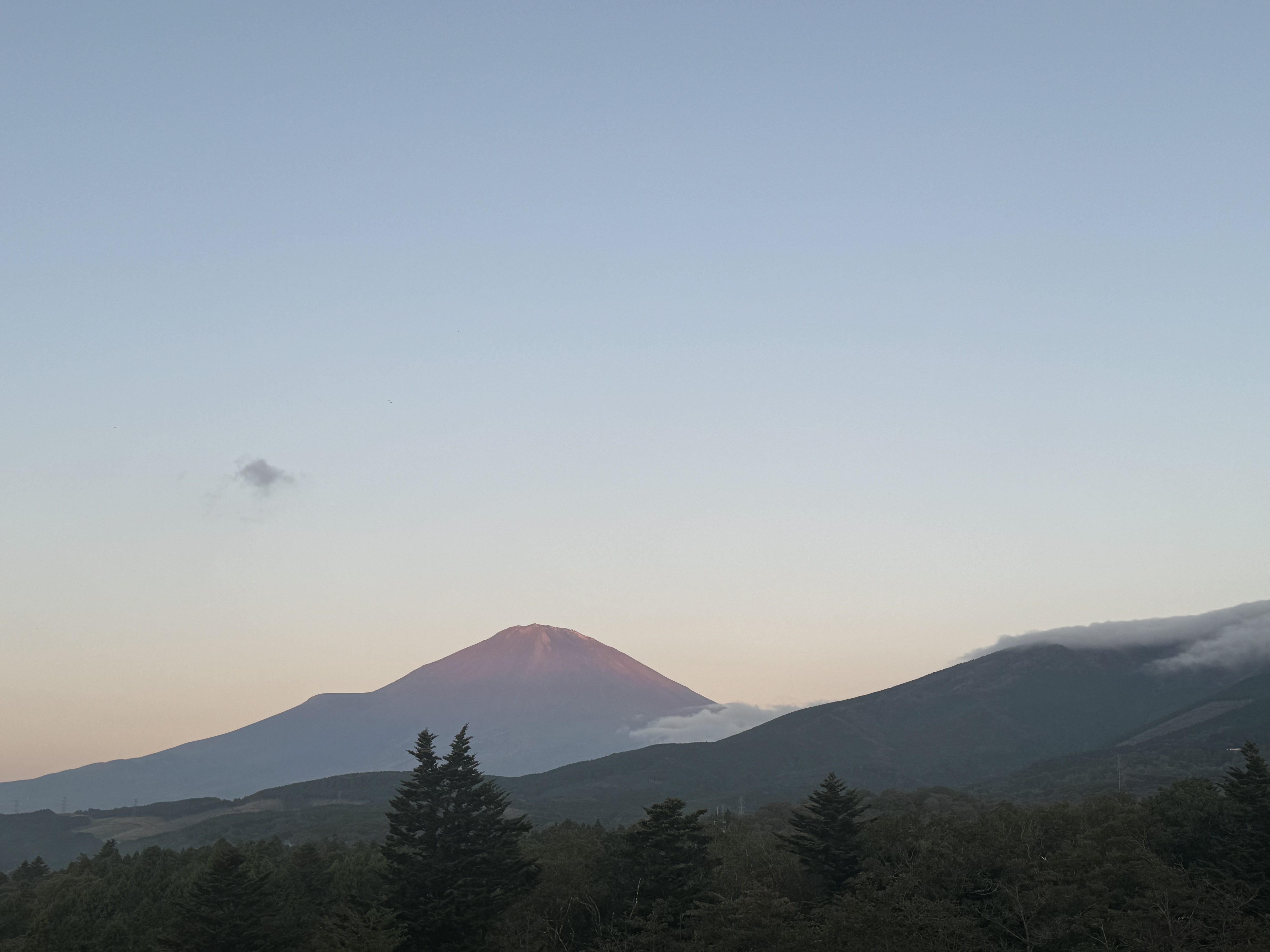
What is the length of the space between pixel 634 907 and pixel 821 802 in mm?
14991

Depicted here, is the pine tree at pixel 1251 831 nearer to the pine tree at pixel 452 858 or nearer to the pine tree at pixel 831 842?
Result: the pine tree at pixel 831 842

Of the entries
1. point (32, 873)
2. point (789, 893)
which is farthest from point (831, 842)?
point (32, 873)

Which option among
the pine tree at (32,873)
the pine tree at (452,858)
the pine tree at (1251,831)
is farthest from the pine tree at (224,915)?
the pine tree at (1251,831)

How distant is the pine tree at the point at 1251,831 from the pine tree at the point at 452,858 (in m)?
40.7

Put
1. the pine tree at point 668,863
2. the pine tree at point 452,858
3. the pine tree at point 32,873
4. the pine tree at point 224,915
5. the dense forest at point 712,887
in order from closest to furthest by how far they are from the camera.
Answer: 1. the dense forest at point 712,887
2. the pine tree at point 224,915
3. the pine tree at point 668,863
4. the pine tree at point 452,858
5. the pine tree at point 32,873

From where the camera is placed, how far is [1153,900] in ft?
160

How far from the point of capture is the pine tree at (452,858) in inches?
2336

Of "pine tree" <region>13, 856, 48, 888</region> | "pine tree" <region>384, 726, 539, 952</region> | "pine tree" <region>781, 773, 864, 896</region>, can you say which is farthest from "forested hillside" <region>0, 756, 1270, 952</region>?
"pine tree" <region>13, 856, 48, 888</region>

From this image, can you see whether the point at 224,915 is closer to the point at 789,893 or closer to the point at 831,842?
the point at 789,893

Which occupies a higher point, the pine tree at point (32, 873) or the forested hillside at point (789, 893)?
the pine tree at point (32, 873)

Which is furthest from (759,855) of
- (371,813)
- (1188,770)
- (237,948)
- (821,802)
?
(1188,770)

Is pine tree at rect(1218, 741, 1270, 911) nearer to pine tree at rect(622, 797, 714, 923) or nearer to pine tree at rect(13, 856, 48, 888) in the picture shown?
pine tree at rect(622, 797, 714, 923)

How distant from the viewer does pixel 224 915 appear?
54906 millimetres

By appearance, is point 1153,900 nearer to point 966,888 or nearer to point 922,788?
point 966,888
